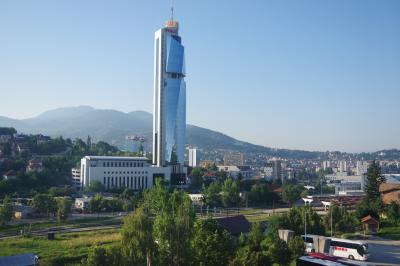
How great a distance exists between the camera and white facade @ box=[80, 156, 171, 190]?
61.4 metres

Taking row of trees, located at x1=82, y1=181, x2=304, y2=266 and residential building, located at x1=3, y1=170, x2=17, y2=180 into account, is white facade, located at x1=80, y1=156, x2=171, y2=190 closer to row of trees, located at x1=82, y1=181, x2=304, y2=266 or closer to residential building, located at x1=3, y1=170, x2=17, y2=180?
residential building, located at x1=3, y1=170, x2=17, y2=180

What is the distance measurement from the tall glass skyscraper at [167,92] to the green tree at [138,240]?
61052 mm

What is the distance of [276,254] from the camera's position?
18.8 meters

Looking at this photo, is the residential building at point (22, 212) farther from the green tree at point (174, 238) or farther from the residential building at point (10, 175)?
the green tree at point (174, 238)

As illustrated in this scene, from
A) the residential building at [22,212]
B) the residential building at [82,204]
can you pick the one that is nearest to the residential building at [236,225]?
the residential building at [22,212]

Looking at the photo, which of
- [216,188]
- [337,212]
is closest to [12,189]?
[216,188]

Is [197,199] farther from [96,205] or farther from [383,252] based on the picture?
[383,252]

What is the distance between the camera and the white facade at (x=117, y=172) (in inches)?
2419

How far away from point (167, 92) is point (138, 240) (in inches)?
2518

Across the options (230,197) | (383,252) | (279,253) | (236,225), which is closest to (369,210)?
(383,252)

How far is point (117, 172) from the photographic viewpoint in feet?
207

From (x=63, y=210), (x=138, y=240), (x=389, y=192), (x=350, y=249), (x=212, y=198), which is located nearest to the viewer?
Result: (x=138, y=240)

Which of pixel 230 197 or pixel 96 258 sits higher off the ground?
pixel 96 258

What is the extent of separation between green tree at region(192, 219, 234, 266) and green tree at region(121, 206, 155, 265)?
199 cm
